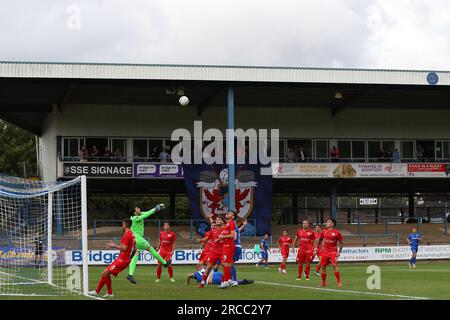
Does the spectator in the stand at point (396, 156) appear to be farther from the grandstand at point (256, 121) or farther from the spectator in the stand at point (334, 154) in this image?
Answer: the spectator in the stand at point (334, 154)

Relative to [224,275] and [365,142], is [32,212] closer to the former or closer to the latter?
[224,275]

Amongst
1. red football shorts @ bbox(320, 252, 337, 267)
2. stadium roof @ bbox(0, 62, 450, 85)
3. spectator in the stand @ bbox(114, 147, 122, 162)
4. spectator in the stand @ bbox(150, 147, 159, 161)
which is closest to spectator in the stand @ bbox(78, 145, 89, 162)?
spectator in the stand @ bbox(114, 147, 122, 162)

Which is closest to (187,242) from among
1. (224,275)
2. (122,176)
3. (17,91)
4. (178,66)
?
(122,176)

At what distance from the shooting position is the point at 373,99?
151 ft

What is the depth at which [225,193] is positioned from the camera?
42938 millimetres

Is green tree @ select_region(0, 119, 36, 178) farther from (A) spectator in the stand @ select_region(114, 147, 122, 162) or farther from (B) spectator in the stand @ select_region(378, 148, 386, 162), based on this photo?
(B) spectator in the stand @ select_region(378, 148, 386, 162)

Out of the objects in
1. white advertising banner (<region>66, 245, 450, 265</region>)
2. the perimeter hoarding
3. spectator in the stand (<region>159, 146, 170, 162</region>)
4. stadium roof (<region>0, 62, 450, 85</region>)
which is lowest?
white advertising banner (<region>66, 245, 450, 265</region>)

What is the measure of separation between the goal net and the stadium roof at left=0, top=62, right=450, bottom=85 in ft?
35.6

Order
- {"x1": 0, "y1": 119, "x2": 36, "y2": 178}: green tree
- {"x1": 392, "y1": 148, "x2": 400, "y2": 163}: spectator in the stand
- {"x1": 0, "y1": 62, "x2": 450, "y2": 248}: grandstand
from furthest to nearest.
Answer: {"x1": 0, "y1": 119, "x2": 36, "y2": 178}: green tree < {"x1": 392, "y1": 148, "x2": 400, "y2": 163}: spectator in the stand < {"x1": 0, "y1": 62, "x2": 450, "y2": 248}: grandstand

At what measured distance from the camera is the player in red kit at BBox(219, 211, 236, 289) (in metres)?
18.3

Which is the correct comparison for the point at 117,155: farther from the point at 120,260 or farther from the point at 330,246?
the point at 120,260

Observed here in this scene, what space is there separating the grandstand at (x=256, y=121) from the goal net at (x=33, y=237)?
12319 mm

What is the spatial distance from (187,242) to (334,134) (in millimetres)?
13142

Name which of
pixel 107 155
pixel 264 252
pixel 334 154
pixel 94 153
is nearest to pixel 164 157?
pixel 107 155
